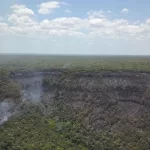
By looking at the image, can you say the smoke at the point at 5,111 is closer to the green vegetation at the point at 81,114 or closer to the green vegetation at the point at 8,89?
the green vegetation at the point at 81,114

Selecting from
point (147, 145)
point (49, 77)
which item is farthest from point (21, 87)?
point (147, 145)

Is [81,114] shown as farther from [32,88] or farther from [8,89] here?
[8,89]

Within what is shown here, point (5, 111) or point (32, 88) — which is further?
point (32, 88)

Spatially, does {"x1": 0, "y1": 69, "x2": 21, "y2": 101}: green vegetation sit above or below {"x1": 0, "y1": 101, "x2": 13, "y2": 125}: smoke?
above

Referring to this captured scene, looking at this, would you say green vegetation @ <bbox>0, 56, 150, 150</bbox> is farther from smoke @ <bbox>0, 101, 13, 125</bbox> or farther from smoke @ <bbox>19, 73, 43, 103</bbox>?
smoke @ <bbox>0, 101, 13, 125</bbox>

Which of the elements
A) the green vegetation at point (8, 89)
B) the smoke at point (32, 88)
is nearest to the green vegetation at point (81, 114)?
the green vegetation at point (8, 89)

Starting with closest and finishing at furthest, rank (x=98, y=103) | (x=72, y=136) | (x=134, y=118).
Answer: (x=72, y=136), (x=134, y=118), (x=98, y=103)

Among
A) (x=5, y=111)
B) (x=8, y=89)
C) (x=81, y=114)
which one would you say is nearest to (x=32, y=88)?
(x=8, y=89)

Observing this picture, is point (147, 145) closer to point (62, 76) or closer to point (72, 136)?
point (72, 136)

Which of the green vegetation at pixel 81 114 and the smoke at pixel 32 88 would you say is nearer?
the green vegetation at pixel 81 114

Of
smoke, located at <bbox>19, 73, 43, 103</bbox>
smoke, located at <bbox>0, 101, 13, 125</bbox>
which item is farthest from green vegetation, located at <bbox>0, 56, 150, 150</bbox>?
smoke, located at <bbox>0, 101, 13, 125</bbox>

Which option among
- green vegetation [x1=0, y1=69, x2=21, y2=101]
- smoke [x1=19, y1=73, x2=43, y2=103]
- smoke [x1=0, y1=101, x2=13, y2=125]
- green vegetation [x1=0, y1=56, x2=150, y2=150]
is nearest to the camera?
green vegetation [x1=0, y1=56, x2=150, y2=150]
